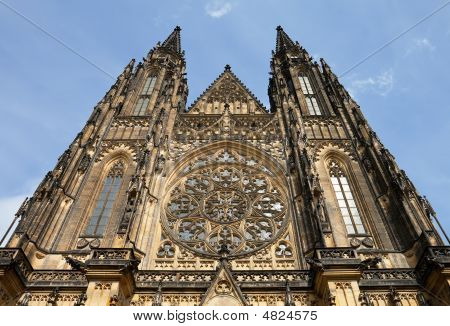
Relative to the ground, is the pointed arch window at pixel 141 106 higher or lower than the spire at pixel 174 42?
lower

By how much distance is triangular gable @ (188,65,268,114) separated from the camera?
21.3 m

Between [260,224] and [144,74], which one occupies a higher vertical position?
[144,74]

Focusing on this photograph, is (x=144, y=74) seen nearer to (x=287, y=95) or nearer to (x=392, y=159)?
(x=287, y=95)

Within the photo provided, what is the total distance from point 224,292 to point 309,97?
13.8 metres

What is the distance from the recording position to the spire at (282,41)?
27.9m

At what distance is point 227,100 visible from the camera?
72.2 feet

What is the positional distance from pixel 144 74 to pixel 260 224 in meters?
14.0

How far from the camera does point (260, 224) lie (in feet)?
47.1

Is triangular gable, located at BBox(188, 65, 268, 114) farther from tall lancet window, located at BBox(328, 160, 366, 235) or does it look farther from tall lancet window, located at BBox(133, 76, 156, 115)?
tall lancet window, located at BBox(328, 160, 366, 235)

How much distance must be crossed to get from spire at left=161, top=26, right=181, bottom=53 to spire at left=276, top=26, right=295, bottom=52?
748cm

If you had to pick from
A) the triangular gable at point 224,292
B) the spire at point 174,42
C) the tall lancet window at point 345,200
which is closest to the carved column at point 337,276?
the triangular gable at point 224,292

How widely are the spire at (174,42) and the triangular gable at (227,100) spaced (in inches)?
257

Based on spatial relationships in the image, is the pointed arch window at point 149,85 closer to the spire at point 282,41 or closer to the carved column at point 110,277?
the spire at point 282,41
